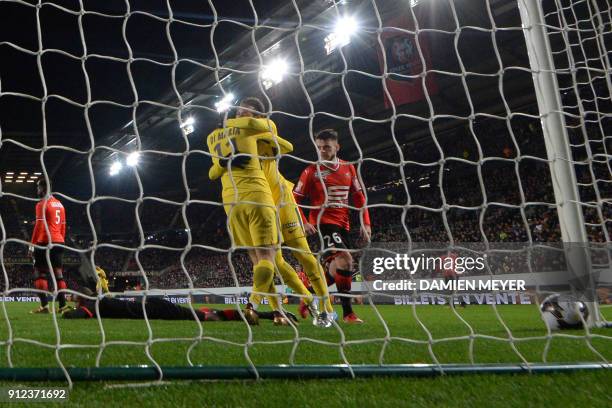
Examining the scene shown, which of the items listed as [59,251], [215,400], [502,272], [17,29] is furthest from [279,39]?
[215,400]

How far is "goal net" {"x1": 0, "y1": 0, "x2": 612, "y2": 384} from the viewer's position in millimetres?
2123

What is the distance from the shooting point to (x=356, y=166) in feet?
12.7

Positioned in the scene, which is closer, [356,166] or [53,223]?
[356,166]

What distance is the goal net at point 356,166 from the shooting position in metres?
2.12

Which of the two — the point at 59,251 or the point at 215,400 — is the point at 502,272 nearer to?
the point at 59,251

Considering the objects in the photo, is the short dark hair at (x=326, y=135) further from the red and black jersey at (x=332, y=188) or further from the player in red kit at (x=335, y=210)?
the red and black jersey at (x=332, y=188)

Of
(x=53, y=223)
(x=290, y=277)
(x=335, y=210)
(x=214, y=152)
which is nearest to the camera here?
(x=214, y=152)

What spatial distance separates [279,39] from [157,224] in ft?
66.9

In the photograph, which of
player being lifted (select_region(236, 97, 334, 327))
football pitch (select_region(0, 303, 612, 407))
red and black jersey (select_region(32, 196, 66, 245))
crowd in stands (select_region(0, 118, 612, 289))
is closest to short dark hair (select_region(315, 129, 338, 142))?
player being lifted (select_region(236, 97, 334, 327))

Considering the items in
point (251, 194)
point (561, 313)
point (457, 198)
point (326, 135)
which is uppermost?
point (457, 198)

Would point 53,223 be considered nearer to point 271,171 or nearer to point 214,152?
point 271,171

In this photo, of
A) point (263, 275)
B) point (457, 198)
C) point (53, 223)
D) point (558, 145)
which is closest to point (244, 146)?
point (263, 275)

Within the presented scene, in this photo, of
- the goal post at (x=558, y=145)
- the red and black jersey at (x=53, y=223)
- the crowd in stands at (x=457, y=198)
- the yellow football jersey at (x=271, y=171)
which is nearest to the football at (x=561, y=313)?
the goal post at (x=558, y=145)

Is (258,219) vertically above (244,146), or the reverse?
(244,146)
